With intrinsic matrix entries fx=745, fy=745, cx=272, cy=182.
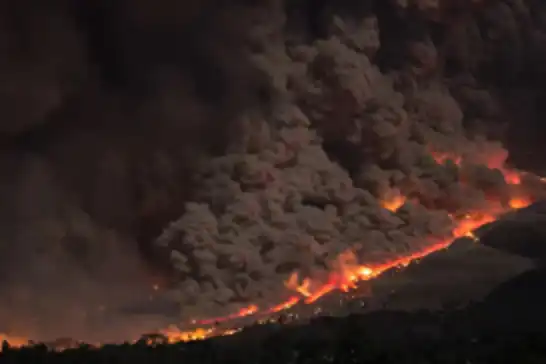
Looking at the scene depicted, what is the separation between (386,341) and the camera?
6.14 m

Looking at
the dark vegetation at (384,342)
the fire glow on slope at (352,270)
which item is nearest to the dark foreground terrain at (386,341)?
the dark vegetation at (384,342)

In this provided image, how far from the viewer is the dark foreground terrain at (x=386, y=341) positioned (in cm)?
571

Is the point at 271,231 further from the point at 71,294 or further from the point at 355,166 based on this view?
the point at 71,294

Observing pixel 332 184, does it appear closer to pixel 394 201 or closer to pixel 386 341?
pixel 394 201

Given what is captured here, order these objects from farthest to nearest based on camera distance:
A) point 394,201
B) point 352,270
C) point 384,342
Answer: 1. point 394,201
2. point 352,270
3. point 384,342

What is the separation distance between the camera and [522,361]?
536 centimetres

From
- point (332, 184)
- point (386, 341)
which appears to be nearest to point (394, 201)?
point (332, 184)

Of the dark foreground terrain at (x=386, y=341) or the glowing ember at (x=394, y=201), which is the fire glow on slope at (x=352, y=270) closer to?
the glowing ember at (x=394, y=201)

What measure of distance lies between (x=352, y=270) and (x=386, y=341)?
159 inches

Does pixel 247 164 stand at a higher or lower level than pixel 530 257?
higher

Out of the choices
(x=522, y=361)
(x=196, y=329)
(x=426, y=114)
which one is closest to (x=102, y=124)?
(x=196, y=329)

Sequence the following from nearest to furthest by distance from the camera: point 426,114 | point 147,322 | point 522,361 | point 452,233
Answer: point 522,361 → point 147,322 → point 452,233 → point 426,114

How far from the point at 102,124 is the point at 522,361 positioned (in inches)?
298

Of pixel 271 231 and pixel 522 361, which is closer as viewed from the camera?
pixel 522 361
